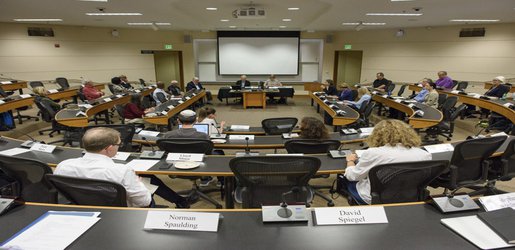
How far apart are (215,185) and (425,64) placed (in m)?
10.6

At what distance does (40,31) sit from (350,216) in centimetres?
1201

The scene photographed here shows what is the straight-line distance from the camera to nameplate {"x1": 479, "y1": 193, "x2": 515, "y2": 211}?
5.05ft

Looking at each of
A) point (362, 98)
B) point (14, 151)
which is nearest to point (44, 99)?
point (14, 151)

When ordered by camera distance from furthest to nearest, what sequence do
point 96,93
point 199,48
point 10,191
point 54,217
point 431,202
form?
point 199,48
point 96,93
point 10,191
point 431,202
point 54,217

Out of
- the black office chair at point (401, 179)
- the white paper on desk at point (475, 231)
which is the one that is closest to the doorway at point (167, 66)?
the black office chair at point (401, 179)

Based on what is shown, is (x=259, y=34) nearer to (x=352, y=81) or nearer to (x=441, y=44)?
(x=352, y=81)

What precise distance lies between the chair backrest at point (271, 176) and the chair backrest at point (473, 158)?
1543mm

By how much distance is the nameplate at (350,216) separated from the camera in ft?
4.75

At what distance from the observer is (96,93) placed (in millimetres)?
7980

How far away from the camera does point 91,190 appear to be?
1731mm

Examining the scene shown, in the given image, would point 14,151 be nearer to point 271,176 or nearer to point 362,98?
point 271,176

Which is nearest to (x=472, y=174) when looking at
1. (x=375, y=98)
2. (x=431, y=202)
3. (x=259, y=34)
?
(x=431, y=202)

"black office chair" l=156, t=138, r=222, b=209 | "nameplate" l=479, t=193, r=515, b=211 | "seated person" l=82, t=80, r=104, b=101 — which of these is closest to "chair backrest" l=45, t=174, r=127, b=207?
"black office chair" l=156, t=138, r=222, b=209

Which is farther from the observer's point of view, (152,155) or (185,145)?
(185,145)
